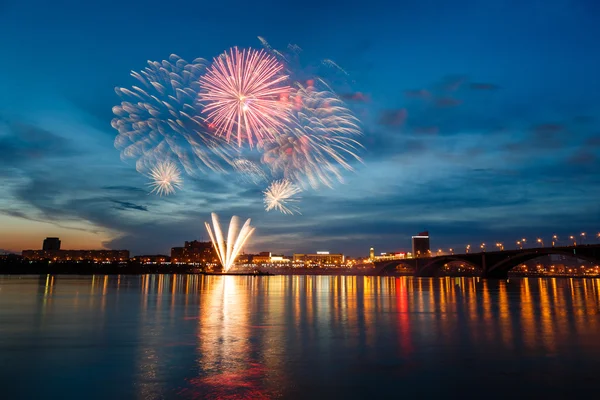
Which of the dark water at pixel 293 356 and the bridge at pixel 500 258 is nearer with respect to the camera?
the dark water at pixel 293 356

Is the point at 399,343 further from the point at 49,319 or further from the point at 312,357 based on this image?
the point at 49,319

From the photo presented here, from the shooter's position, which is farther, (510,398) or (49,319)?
(49,319)

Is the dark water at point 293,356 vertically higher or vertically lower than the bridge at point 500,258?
lower

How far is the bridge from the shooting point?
3861 inches

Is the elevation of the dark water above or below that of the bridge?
below

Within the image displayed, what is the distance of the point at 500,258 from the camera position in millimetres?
132625

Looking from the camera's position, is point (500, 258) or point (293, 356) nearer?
point (293, 356)

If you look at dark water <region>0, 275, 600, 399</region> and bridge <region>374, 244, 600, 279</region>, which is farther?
bridge <region>374, 244, 600, 279</region>

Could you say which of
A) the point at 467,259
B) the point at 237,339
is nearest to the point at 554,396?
the point at 237,339

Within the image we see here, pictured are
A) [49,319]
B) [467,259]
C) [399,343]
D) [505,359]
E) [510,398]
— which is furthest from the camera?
[467,259]

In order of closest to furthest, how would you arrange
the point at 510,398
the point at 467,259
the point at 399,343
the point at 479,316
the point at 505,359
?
the point at 510,398, the point at 505,359, the point at 399,343, the point at 479,316, the point at 467,259

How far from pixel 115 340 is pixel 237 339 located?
5.34m

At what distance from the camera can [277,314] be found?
30531 mm

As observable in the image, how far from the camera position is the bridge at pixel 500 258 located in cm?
9806
